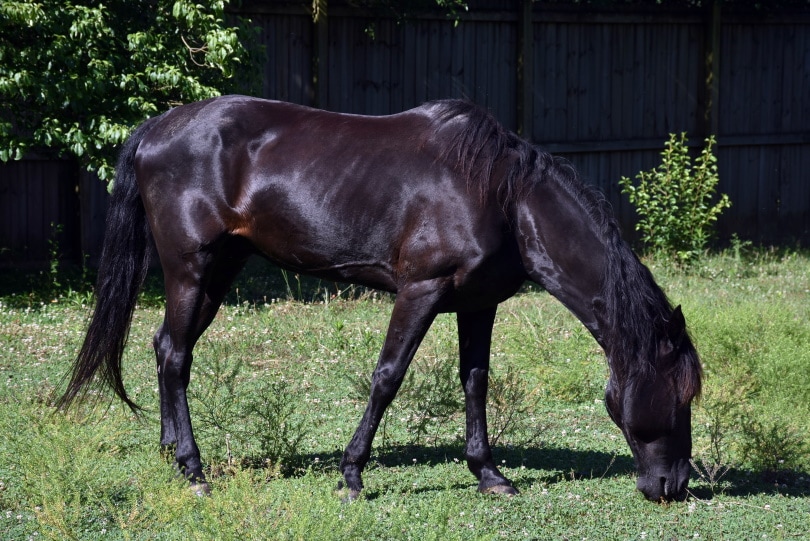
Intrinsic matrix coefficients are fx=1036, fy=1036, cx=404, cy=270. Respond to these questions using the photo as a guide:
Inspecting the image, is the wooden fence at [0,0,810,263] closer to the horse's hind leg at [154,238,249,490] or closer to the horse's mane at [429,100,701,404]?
the horse's hind leg at [154,238,249,490]

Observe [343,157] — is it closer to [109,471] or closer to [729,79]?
[109,471]

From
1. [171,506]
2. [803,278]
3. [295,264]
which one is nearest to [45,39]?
[295,264]

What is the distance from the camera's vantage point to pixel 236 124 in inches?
200

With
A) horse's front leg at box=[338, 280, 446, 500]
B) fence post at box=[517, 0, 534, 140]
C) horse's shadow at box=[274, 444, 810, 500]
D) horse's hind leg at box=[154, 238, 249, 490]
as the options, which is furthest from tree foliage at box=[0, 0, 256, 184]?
horse's front leg at box=[338, 280, 446, 500]

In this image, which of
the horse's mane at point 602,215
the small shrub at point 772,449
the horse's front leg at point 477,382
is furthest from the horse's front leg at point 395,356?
the small shrub at point 772,449

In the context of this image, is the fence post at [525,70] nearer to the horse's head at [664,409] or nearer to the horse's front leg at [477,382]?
the horse's front leg at [477,382]

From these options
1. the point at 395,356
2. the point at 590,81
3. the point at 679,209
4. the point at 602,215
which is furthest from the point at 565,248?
the point at 590,81

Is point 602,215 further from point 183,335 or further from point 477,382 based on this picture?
point 183,335

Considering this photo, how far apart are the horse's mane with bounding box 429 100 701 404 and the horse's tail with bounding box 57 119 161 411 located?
1611mm

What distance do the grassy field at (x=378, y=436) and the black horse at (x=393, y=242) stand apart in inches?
11.3

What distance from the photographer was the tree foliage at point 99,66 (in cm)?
787

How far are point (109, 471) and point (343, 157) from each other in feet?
6.10

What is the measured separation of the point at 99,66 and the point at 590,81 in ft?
19.5

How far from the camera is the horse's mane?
4.42 meters
